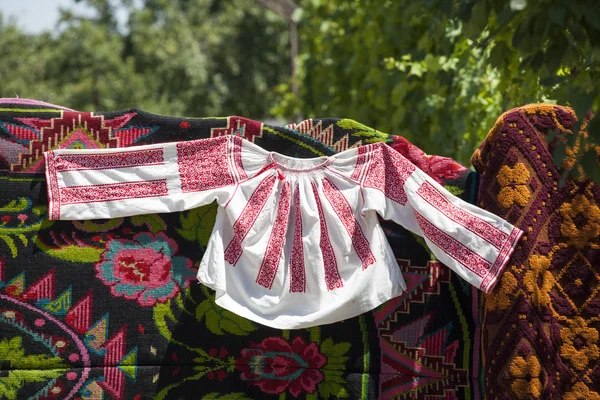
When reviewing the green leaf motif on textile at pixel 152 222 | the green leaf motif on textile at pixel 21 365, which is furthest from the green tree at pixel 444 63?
the green leaf motif on textile at pixel 21 365

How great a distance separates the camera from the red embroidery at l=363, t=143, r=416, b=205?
254cm

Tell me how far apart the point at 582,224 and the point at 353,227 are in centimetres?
63

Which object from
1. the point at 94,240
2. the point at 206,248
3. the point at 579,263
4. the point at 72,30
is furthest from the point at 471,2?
Result: the point at 72,30

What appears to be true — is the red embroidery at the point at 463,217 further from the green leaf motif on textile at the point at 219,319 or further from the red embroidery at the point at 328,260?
the green leaf motif on textile at the point at 219,319

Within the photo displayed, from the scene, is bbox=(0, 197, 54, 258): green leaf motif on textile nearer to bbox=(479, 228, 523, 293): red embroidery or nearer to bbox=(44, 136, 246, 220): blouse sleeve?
bbox=(44, 136, 246, 220): blouse sleeve

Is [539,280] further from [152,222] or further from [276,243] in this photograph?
[152,222]

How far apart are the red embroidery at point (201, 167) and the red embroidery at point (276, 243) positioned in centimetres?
16

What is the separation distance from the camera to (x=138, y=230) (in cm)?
254

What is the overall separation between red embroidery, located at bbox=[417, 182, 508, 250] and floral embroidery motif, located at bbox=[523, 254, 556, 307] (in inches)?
4.1

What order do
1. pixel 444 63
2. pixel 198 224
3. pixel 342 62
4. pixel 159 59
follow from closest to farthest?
pixel 198 224, pixel 444 63, pixel 342 62, pixel 159 59

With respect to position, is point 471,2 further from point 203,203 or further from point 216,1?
point 216,1

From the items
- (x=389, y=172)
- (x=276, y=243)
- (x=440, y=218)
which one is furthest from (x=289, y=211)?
(x=440, y=218)

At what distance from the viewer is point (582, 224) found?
240cm

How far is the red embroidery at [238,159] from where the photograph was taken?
2547 millimetres
